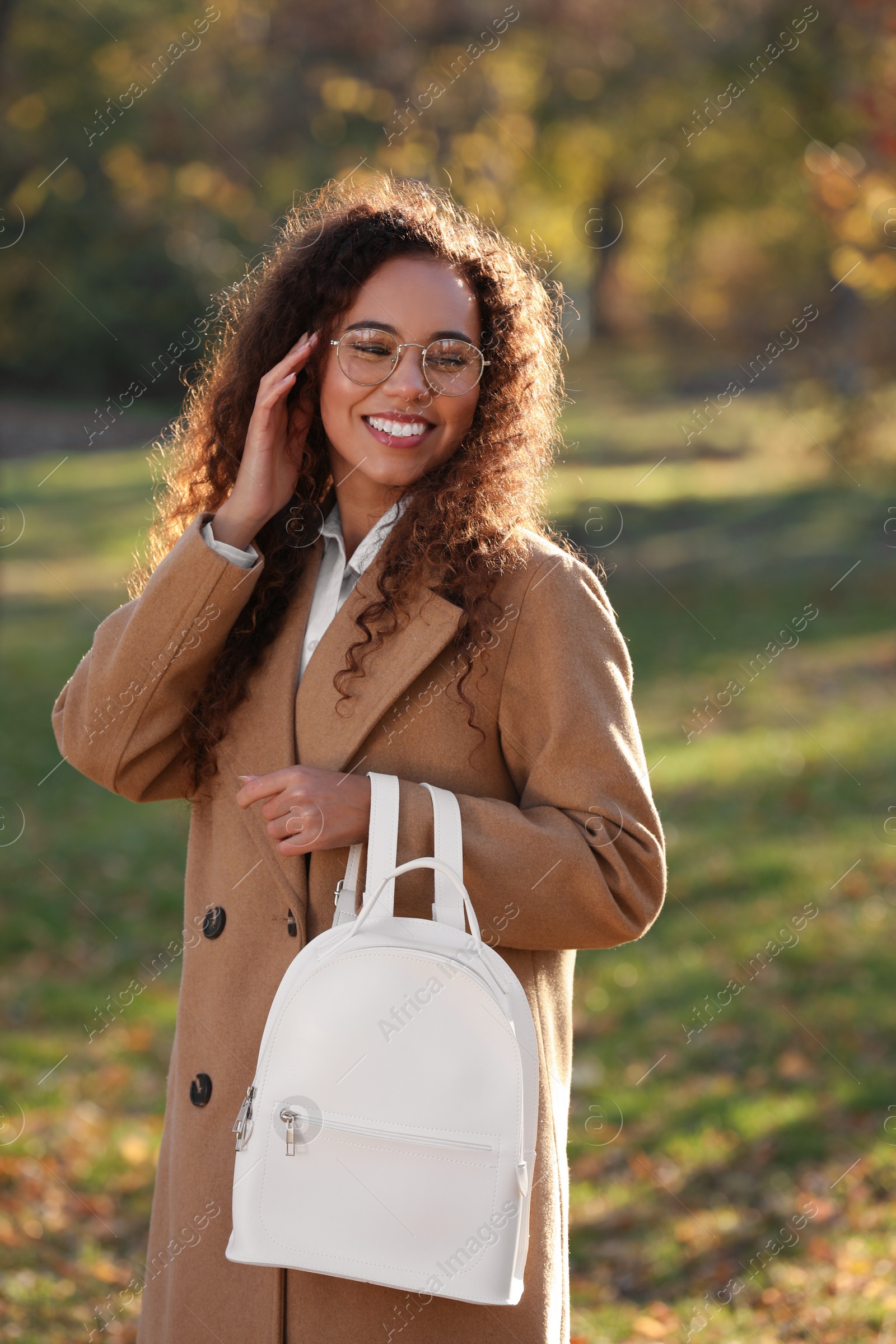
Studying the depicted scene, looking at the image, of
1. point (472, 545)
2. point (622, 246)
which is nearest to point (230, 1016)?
point (472, 545)

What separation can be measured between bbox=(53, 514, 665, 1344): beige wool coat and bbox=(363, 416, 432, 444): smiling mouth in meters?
0.22

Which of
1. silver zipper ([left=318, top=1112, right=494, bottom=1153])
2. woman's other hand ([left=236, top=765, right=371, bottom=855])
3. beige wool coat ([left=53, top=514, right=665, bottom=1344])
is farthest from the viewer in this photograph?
beige wool coat ([left=53, top=514, right=665, bottom=1344])

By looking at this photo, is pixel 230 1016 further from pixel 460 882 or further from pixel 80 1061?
pixel 80 1061

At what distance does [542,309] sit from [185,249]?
908 inches

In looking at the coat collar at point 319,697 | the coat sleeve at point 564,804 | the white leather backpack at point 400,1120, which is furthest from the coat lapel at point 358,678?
the white leather backpack at point 400,1120

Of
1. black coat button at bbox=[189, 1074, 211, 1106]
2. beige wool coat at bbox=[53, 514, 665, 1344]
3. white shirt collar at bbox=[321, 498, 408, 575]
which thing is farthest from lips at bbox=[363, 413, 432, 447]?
black coat button at bbox=[189, 1074, 211, 1106]

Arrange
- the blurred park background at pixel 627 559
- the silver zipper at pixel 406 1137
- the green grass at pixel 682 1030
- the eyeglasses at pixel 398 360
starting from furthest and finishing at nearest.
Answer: the blurred park background at pixel 627 559 → the green grass at pixel 682 1030 → the eyeglasses at pixel 398 360 → the silver zipper at pixel 406 1137

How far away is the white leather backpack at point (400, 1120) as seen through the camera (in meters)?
1.79

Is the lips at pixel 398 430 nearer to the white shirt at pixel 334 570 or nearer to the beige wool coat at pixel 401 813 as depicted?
the white shirt at pixel 334 570

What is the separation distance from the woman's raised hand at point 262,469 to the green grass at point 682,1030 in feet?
2.02

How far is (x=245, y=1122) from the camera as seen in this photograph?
6.13ft

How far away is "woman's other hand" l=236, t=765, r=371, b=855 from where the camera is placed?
75.8 inches

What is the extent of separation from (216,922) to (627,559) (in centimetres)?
1432

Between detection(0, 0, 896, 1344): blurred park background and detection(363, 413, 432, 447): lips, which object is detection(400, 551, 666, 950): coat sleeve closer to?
detection(363, 413, 432, 447): lips
